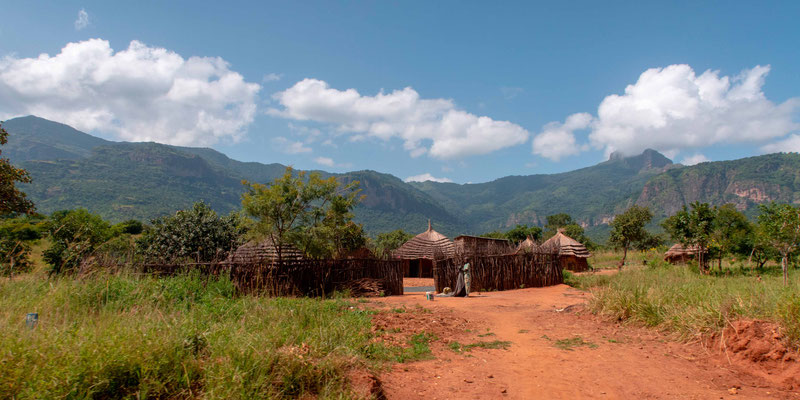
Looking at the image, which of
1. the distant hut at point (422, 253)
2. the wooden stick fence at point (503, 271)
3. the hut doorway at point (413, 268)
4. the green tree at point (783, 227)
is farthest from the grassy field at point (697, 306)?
the hut doorway at point (413, 268)

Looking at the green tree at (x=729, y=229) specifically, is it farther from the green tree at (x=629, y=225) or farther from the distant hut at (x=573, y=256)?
the green tree at (x=629, y=225)

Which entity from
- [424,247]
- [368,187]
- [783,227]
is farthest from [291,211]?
[368,187]

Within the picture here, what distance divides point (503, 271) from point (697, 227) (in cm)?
705

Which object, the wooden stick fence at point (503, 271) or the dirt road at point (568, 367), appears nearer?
the dirt road at point (568, 367)

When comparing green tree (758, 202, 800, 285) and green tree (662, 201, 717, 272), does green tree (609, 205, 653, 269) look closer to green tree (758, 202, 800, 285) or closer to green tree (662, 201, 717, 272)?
green tree (662, 201, 717, 272)

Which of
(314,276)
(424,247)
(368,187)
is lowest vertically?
(314,276)

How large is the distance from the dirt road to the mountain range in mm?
35382

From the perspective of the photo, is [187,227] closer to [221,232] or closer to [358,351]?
[221,232]

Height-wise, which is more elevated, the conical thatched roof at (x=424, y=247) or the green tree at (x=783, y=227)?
the green tree at (x=783, y=227)

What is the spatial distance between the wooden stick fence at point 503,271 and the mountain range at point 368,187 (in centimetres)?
2834

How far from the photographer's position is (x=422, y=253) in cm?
2430

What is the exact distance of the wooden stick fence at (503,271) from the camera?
13109mm

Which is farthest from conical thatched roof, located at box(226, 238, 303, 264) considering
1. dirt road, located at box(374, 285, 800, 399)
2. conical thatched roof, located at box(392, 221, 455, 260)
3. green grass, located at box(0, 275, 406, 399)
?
green grass, located at box(0, 275, 406, 399)

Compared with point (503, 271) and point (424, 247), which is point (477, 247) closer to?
point (503, 271)
